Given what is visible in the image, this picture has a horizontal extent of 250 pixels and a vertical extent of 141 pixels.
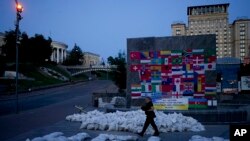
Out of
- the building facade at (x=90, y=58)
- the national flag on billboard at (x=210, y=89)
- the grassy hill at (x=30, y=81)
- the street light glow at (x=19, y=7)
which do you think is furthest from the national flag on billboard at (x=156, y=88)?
the building facade at (x=90, y=58)

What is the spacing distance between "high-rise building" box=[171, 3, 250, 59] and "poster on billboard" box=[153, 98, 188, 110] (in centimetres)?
12921

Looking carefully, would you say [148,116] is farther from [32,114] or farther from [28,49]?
[28,49]

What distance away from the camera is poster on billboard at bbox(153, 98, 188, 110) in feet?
55.5

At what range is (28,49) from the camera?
80625 mm

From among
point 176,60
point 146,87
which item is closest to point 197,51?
point 176,60

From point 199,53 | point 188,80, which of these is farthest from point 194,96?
point 199,53

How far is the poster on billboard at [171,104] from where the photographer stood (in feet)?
55.5

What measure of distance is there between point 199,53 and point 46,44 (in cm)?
7179

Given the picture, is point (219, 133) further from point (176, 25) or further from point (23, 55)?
point (176, 25)

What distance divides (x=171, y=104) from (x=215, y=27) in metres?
135

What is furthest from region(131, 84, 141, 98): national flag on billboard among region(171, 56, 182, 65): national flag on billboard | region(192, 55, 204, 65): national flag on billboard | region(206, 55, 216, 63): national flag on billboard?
region(206, 55, 216, 63): national flag on billboard

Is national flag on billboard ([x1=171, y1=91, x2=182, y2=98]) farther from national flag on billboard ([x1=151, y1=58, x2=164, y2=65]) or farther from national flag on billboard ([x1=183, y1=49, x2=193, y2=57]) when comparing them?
national flag on billboard ([x1=183, y1=49, x2=193, y2=57])

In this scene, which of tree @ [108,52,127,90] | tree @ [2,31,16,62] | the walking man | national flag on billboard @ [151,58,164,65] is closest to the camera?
the walking man

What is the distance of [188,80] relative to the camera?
17219 millimetres
